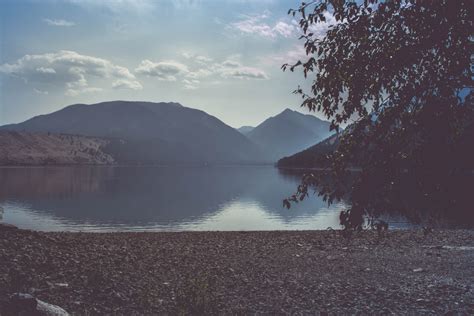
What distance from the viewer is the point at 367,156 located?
7805mm

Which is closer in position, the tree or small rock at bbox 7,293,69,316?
the tree

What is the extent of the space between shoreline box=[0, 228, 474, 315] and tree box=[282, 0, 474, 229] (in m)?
2.56

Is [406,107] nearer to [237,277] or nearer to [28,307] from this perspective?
[28,307]

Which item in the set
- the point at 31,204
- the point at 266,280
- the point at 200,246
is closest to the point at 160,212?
the point at 31,204

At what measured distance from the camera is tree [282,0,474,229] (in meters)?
7.07

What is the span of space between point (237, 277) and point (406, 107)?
11.8 meters

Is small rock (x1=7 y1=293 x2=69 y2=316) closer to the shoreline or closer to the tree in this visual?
the shoreline

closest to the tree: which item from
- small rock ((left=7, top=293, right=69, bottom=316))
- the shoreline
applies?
the shoreline

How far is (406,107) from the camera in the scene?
7.72 metres

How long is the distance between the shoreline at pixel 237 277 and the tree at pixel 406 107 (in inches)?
101

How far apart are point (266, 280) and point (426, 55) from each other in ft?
38.8

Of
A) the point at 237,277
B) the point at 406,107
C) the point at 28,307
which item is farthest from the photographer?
the point at 237,277

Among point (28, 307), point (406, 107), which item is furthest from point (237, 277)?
point (406, 107)

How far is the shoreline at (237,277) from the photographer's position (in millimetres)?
13523
